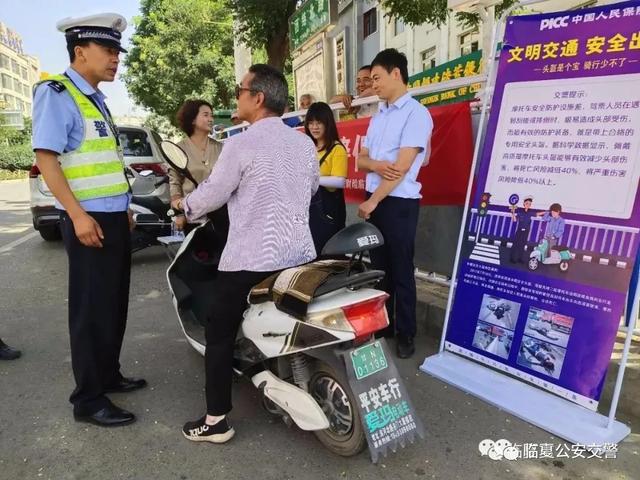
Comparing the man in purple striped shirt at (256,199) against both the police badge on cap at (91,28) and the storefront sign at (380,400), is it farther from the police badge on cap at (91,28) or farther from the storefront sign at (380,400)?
the police badge on cap at (91,28)

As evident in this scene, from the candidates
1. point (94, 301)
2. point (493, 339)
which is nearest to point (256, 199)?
point (94, 301)

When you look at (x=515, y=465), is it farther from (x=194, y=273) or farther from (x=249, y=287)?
(x=194, y=273)

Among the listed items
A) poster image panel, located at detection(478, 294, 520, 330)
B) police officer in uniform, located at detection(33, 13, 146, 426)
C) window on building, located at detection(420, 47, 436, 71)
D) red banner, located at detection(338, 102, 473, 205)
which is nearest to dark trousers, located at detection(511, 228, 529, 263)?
poster image panel, located at detection(478, 294, 520, 330)

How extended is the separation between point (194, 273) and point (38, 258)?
4689 millimetres

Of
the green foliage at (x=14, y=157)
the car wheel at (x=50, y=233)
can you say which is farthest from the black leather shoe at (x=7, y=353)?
the green foliage at (x=14, y=157)

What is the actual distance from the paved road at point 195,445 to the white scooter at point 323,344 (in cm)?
19

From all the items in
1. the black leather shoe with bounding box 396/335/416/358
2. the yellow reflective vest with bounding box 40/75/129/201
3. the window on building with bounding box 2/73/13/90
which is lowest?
the black leather shoe with bounding box 396/335/416/358

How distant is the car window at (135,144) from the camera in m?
6.99

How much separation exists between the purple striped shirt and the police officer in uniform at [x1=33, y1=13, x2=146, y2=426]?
22.1 inches

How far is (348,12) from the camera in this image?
15211 mm

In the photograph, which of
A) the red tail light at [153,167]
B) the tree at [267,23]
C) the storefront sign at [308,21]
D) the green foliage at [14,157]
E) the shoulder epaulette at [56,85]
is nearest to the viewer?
the shoulder epaulette at [56,85]

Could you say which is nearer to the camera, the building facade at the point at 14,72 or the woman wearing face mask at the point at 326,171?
the woman wearing face mask at the point at 326,171

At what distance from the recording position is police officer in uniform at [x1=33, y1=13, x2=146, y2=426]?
231cm

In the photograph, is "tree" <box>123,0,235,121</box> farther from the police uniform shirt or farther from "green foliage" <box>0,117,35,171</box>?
the police uniform shirt
